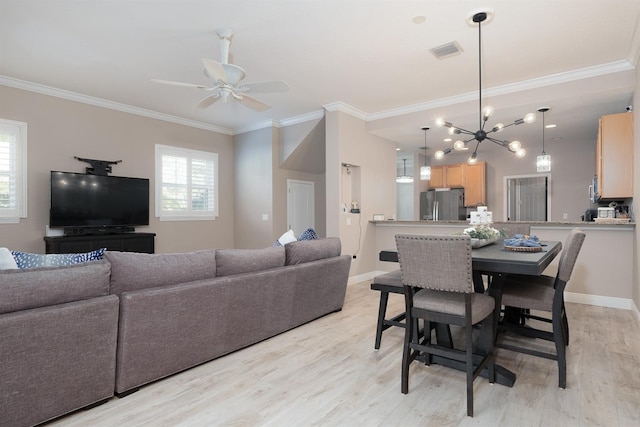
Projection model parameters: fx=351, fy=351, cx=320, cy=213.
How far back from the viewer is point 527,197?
295 inches

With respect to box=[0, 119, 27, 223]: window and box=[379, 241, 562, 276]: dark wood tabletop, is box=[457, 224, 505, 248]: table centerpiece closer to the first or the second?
box=[379, 241, 562, 276]: dark wood tabletop

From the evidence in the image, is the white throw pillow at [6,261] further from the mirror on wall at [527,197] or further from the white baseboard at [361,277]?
the mirror on wall at [527,197]

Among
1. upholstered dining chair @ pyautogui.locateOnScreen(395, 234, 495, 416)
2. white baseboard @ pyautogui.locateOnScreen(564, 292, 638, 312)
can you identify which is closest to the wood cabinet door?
white baseboard @ pyautogui.locateOnScreen(564, 292, 638, 312)

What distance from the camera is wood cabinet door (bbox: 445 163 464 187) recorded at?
8.00 m

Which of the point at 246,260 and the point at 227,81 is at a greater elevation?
the point at 227,81

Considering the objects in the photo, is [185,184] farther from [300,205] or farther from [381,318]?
[381,318]

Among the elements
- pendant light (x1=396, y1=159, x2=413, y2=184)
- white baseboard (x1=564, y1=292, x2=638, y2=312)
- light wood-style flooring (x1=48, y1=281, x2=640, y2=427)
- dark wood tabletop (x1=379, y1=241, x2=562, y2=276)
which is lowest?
light wood-style flooring (x1=48, y1=281, x2=640, y2=427)

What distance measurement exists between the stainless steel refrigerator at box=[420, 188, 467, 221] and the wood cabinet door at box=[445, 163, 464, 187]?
136 millimetres

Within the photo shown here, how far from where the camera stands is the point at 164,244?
620cm

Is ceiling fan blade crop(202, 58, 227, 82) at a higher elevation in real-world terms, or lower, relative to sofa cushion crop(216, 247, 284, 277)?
higher

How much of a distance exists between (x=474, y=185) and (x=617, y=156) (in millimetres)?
3692

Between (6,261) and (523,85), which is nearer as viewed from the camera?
(6,261)

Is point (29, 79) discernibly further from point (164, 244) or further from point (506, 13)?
point (506, 13)

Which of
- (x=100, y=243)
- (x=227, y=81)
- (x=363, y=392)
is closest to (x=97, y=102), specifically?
(x=100, y=243)
